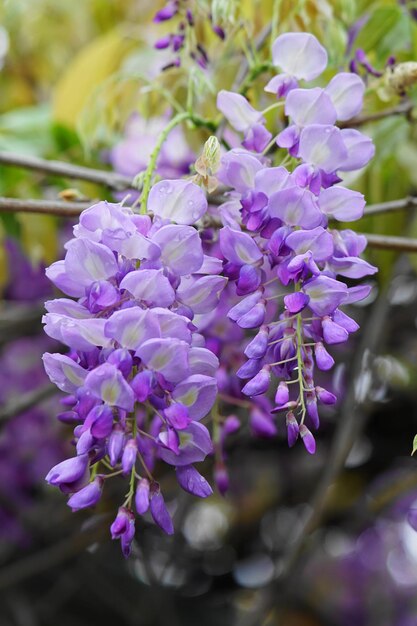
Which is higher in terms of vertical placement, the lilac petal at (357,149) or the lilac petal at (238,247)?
the lilac petal at (357,149)

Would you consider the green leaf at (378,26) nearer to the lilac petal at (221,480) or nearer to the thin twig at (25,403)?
the lilac petal at (221,480)

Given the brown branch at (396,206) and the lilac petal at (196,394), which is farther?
the brown branch at (396,206)

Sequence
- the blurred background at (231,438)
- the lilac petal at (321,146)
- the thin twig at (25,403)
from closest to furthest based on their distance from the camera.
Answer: the lilac petal at (321,146) → the blurred background at (231,438) → the thin twig at (25,403)

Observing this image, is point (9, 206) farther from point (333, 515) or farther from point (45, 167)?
point (333, 515)

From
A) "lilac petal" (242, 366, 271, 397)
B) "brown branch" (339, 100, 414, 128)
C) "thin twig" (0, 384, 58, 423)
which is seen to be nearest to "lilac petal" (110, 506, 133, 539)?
"lilac petal" (242, 366, 271, 397)

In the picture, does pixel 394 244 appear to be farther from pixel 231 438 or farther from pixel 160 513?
pixel 231 438

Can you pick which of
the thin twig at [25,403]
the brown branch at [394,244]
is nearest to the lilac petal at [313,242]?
the brown branch at [394,244]

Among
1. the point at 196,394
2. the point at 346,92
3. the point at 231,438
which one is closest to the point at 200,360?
the point at 196,394
